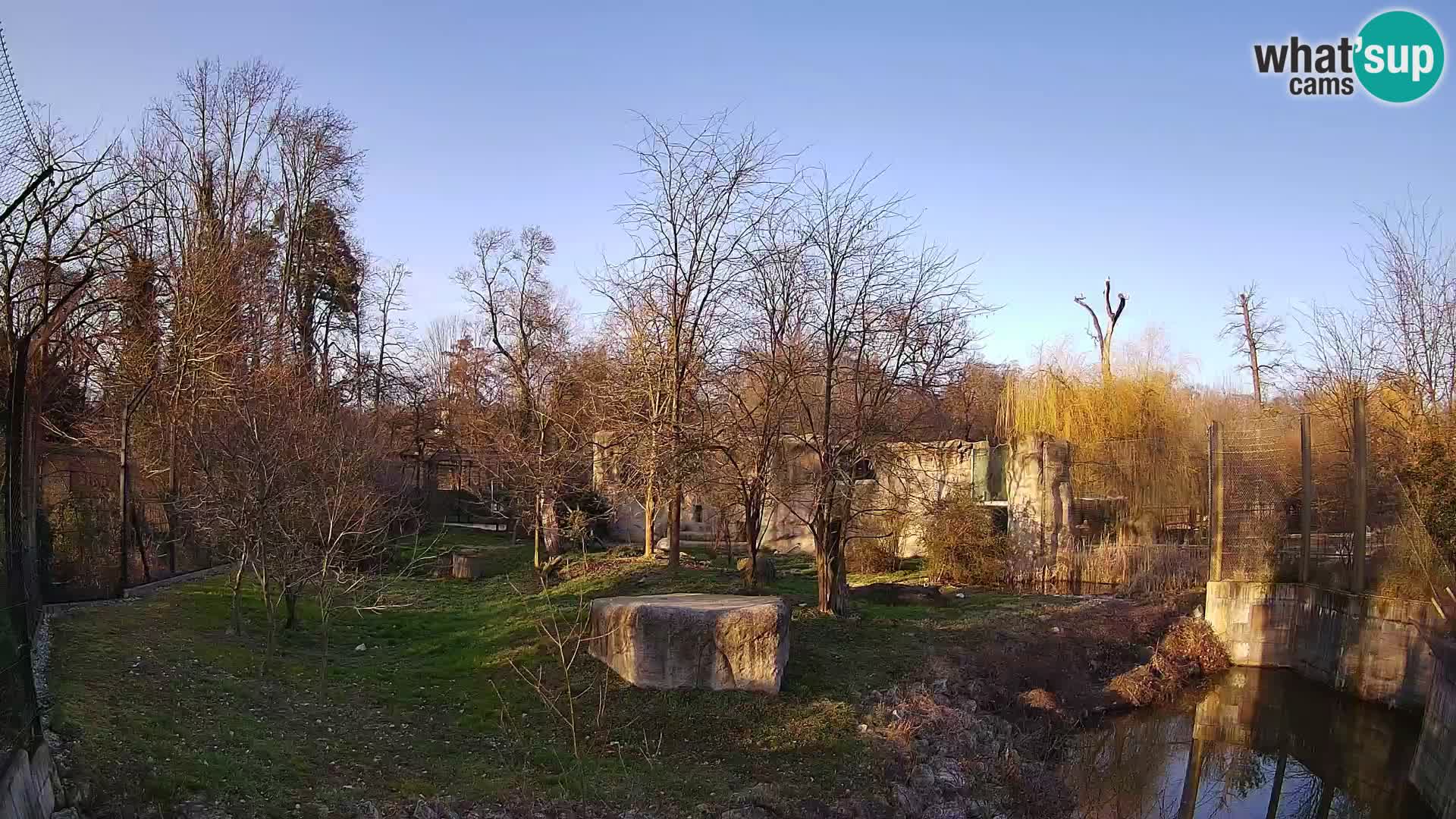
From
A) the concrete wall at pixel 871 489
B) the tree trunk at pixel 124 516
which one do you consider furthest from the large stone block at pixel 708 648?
the tree trunk at pixel 124 516

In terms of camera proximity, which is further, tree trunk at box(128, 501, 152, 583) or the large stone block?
tree trunk at box(128, 501, 152, 583)

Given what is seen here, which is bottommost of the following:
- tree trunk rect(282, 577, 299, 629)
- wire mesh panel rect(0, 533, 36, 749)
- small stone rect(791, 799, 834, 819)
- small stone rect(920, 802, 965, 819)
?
small stone rect(920, 802, 965, 819)

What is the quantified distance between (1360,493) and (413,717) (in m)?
13.6

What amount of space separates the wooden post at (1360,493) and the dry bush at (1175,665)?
2705 millimetres

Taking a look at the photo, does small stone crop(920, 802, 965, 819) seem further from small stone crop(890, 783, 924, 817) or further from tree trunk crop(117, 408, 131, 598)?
tree trunk crop(117, 408, 131, 598)

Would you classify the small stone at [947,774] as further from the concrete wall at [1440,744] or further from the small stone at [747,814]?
the concrete wall at [1440,744]

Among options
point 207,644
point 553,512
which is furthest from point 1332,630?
point 207,644

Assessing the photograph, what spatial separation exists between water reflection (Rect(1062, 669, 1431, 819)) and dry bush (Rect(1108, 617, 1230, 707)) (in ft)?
1.12

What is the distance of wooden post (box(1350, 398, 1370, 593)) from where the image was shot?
46.6 ft

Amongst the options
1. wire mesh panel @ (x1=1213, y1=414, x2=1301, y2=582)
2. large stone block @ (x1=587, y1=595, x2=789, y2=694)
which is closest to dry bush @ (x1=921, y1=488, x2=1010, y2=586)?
wire mesh panel @ (x1=1213, y1=414, x2=1301, y2=582)

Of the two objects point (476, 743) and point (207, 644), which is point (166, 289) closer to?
point (207, 644)

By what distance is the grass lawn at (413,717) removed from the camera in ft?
24.2

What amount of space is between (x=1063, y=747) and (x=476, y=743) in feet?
23.4

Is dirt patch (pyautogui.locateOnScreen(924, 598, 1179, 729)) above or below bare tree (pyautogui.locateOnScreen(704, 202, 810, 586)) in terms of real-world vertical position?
below
